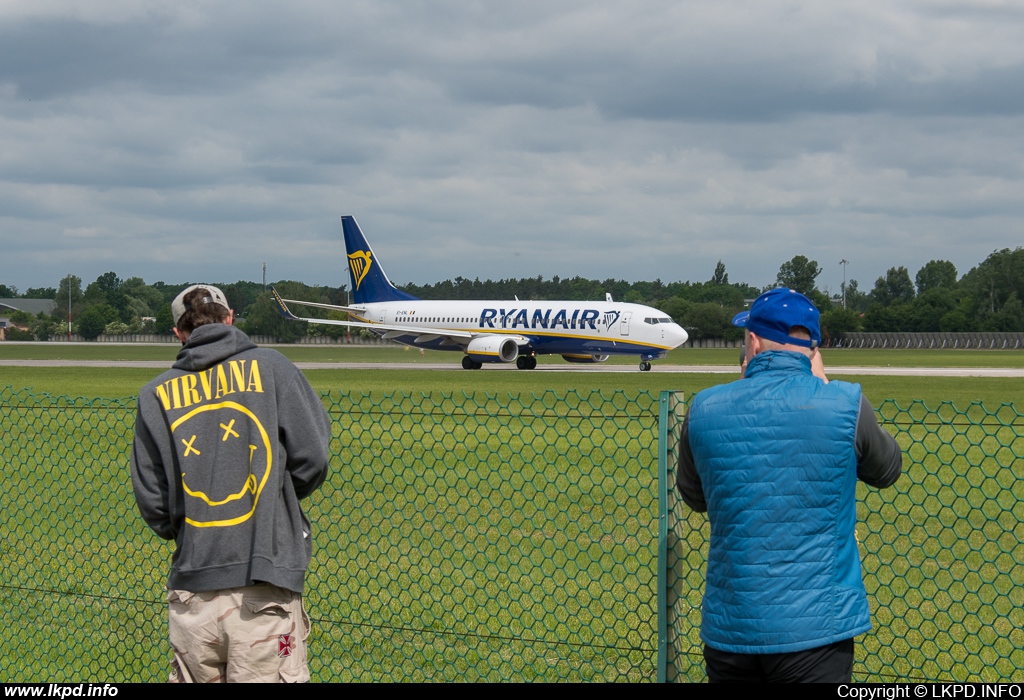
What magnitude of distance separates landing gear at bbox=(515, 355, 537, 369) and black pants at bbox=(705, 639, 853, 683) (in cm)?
4411

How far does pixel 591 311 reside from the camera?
45688mm

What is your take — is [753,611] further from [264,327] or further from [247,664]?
[264,327]

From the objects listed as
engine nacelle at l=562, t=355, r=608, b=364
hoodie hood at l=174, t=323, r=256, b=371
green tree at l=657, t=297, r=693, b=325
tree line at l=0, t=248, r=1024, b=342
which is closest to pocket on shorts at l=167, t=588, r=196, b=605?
hoodie hood at l=174, t=323, r=256, b=371

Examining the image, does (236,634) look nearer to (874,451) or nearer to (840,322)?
Result: (874,451)

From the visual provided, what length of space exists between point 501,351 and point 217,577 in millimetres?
42058

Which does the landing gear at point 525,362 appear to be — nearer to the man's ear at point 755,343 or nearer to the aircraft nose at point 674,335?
the aircraft nose at point 674,335

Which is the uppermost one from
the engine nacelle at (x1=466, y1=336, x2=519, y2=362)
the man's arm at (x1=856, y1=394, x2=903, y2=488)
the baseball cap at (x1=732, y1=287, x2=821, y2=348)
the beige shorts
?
the baseball cap at (x1=732, y1=287, x2=821, y2=348)

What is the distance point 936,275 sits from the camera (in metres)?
189

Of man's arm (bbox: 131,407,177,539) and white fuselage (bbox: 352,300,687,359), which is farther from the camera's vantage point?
white fuselage (bbox: 352,300,687,359)

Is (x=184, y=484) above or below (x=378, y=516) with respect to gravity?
above

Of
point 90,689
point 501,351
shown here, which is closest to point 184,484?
point 90,689

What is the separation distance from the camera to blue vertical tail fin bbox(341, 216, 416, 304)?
187ft

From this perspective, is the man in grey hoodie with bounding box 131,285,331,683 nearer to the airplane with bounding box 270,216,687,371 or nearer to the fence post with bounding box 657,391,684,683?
the fence post with bounding box 657,391,684,683

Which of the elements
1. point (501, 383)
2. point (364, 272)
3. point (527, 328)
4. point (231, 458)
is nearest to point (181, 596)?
point (231, 458)
